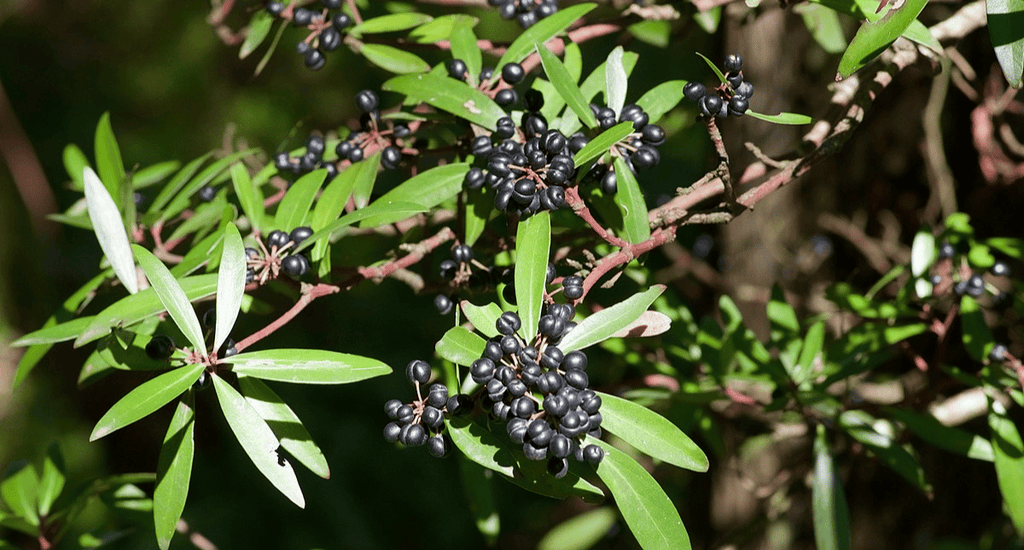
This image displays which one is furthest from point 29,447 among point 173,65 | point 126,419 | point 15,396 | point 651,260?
point 126,419

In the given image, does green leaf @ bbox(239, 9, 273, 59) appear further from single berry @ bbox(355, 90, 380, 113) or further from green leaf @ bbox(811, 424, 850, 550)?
→ green leaf @ bbox(811, 424, 850, 550)

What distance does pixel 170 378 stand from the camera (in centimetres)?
87

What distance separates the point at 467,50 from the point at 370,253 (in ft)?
1.31

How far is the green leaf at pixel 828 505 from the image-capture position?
4.00 ft

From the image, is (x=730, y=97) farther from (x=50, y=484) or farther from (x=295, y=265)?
(x=50, y=484)

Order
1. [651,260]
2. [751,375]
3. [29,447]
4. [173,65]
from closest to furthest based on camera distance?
[751,375] < [651,260] < [29,447] < [173,65]

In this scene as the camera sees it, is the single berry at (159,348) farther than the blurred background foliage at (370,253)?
No

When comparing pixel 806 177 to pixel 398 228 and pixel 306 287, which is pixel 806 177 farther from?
pixel 306 287

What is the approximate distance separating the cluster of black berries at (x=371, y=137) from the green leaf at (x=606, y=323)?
49 centimetres

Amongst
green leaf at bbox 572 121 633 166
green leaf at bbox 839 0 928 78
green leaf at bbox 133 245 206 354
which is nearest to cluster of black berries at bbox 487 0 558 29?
green leaf at bbox 572 121 633 166

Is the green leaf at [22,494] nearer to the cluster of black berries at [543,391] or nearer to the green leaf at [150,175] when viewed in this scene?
the green leaf at [150,175]

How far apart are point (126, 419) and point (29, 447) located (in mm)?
3328

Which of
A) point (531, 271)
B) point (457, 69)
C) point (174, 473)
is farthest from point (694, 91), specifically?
point (174, 473)

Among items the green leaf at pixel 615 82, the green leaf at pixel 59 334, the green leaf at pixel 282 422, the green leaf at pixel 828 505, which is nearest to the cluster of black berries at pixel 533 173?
the green leaf at pixel 615 82
